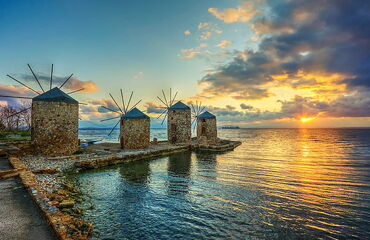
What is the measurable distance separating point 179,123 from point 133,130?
27.4 ft

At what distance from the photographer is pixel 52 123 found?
15250mm

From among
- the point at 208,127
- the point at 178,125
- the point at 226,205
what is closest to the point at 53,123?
the point at 226,205

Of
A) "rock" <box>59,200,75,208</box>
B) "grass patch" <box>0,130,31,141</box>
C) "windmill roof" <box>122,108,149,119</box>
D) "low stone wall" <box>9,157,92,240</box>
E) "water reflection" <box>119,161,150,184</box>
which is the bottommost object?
"water reflection" <box>119,161,150,184</box>

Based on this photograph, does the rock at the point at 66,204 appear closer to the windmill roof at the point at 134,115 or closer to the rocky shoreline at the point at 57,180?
the rocky shoreline at the point at 57,180

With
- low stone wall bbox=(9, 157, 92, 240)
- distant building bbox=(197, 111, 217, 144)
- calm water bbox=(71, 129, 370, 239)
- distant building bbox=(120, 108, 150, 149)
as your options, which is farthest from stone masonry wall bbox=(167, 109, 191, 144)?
low stone wall bbox=(9, 157, 92, 240)

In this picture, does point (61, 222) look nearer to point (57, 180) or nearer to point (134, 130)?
point (57, 180)

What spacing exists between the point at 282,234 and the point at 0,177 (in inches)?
430

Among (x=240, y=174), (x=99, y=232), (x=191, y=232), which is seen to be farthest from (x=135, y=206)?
(x=240, y=174)

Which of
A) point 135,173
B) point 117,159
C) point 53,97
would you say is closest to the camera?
point 135,173

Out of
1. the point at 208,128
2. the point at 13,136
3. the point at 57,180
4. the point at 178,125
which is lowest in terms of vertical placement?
the point at 57,180

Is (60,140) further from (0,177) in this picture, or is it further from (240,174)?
(240,174)

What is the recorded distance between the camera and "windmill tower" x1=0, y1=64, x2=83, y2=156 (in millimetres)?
15016

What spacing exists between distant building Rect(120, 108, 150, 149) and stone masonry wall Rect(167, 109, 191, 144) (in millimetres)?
A: 6854

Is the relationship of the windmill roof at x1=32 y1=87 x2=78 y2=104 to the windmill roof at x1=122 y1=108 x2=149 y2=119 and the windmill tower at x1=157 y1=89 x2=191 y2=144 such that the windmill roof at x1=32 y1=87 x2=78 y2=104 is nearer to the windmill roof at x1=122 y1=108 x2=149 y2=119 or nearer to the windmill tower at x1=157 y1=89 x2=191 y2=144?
the windmill roof at x1=122 y1=108 x2=149 y2=119
